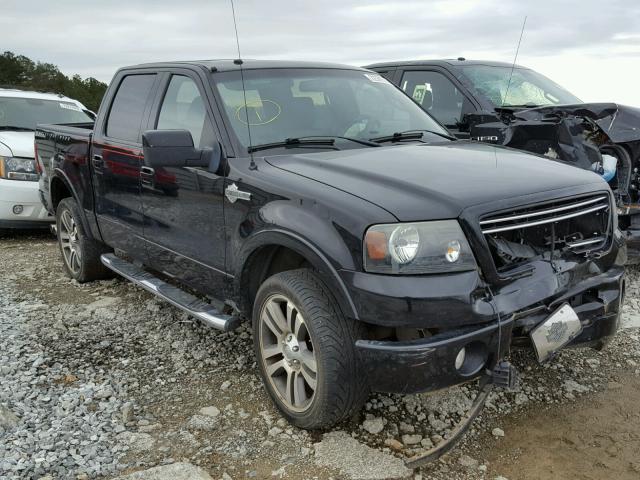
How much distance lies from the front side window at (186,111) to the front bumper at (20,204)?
360cm

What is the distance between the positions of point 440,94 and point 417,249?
4426 mm

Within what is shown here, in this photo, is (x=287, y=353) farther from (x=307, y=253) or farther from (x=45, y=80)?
(x=45, y=80)

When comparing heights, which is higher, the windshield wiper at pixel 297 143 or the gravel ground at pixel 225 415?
the windshield wiper at pixel 297 143

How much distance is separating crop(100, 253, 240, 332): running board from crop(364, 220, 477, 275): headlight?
1.23m

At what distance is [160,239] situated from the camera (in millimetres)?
4219

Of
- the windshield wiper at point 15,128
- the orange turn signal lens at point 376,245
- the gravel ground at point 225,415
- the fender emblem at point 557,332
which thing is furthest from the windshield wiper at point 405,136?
the windshield wiper at point 15,128

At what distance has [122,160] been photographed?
454 centimetres

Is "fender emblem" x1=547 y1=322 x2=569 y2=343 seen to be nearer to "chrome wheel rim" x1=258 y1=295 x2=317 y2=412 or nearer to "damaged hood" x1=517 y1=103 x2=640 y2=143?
"chrome wheel rim" x1=258 y1=295 x2=317 y2=412

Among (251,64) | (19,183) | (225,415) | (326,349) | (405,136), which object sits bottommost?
(225,415)

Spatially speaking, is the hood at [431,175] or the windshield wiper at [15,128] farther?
the windshield wiper at [15,128]

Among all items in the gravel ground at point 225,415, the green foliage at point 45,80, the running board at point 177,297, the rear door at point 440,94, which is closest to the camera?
the gravel ground at point 225,415

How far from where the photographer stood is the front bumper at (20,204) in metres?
7.18

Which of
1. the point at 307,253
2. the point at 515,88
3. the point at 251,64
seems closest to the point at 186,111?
the point at 251,64

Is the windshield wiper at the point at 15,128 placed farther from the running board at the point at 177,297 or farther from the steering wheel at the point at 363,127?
the steering wheel at the point at 363,127
